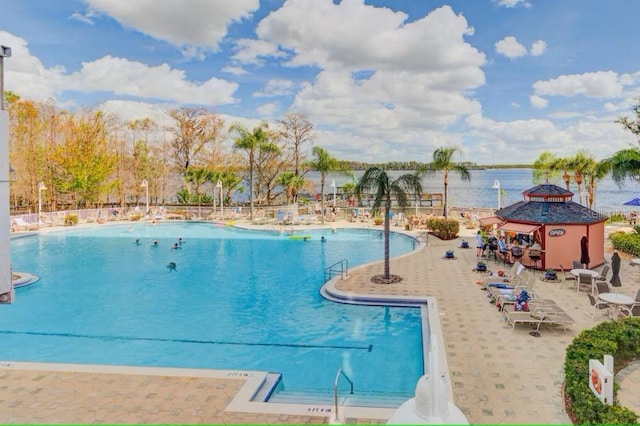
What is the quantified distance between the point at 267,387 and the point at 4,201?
504cm

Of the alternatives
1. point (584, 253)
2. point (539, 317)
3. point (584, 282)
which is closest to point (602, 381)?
point (539, 317)

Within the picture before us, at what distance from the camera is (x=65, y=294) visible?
15188mm

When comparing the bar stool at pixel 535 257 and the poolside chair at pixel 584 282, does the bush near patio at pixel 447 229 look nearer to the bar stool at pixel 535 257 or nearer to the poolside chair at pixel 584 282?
the bar stool at pixel 535 257

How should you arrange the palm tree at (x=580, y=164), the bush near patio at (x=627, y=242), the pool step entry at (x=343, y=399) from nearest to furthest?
the pool step entry at (x=343, y=399)
the bush near patio at (x=627, y=242)
the palm tree at (x=580, y=164)

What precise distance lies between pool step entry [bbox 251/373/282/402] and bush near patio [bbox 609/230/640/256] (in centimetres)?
1776

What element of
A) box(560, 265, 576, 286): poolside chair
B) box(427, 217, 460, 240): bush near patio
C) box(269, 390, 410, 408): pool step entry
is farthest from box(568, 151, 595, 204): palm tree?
box(269, 390, 410, 408): pool step entry

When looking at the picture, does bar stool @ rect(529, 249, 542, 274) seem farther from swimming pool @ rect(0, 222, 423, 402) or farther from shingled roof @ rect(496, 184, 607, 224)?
swimming pool @ rect(0, 222, 423, 402)

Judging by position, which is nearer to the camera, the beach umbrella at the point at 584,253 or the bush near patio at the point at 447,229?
the beach umbrella at the point at 584,253

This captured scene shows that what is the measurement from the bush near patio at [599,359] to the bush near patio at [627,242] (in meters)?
11.7

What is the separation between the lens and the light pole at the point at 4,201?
15.6 feet

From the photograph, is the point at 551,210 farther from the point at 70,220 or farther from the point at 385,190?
the point at 70,220

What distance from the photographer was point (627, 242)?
63.3 ft

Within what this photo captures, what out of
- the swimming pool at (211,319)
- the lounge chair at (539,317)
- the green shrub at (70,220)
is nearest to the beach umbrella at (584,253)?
the lounge chair at (539,317)

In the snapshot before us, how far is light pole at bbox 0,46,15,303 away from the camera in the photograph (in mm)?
4750
